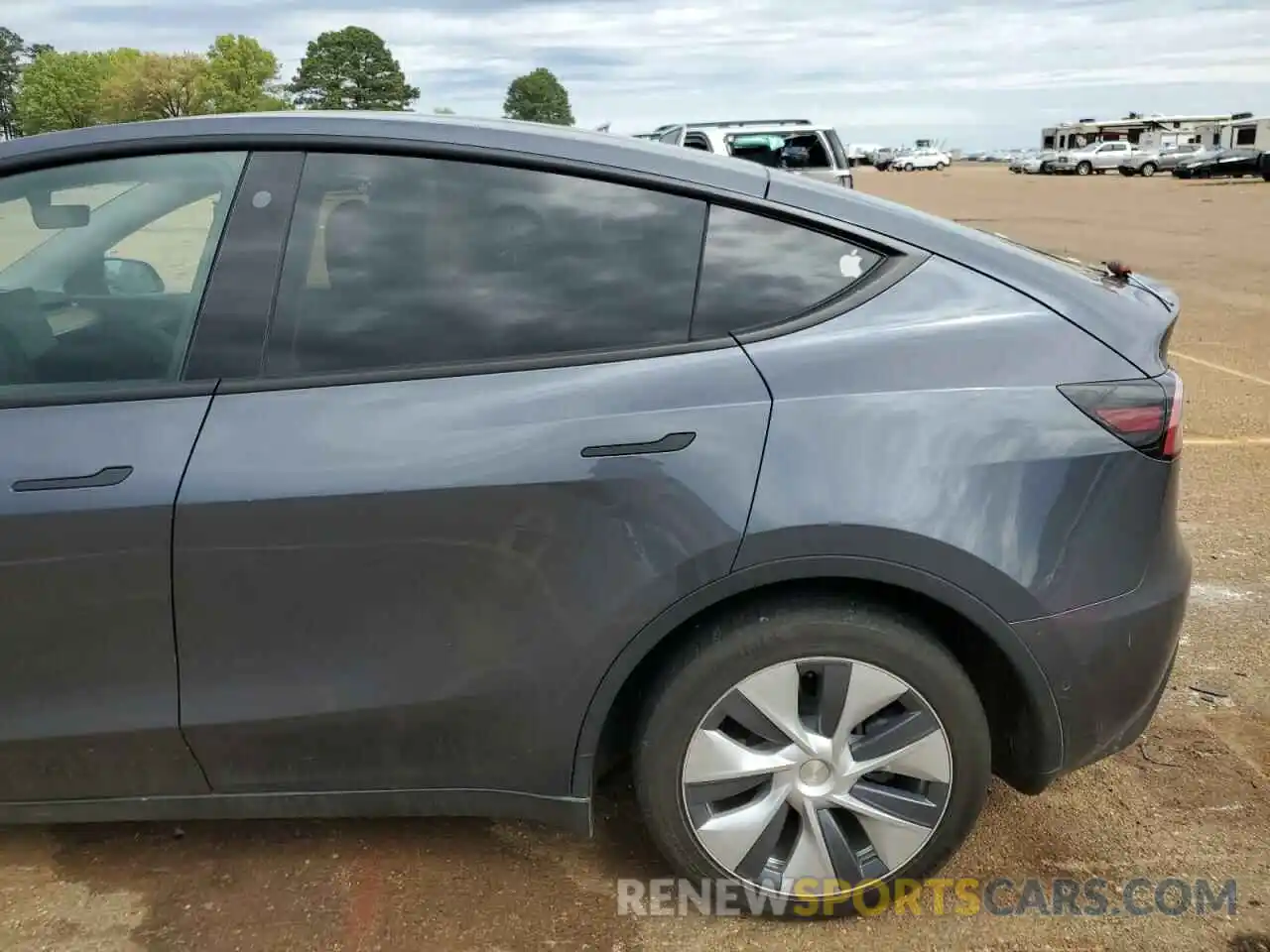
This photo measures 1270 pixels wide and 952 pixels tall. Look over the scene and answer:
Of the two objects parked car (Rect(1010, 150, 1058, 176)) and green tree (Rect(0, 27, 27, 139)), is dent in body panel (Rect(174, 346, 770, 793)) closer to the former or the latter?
parked car (Rect(1010, 150, 1058, 176))

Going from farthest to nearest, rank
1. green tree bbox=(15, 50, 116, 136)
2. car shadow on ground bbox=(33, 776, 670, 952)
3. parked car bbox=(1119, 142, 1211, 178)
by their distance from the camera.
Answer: green tree bbox=(15, 50, 116, 136) → parked car bbox=(1119, 142, 1211, 178) → car shadow on ground bbox=(33, 776, 670, 952)

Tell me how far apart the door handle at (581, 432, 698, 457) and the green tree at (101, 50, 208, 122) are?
94.7 meters

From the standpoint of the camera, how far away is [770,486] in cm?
206

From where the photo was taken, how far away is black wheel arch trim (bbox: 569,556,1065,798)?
2.08 m

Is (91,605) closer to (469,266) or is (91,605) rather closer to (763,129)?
(469,266)

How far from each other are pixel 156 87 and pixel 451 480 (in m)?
101

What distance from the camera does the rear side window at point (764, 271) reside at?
7.22 feet

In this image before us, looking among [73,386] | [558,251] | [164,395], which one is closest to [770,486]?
[558,251]

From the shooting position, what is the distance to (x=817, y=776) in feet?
7.33

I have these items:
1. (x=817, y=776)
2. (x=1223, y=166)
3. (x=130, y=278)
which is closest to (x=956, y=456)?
(x=817, y=776)

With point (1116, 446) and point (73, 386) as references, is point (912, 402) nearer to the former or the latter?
point (1116, 446)

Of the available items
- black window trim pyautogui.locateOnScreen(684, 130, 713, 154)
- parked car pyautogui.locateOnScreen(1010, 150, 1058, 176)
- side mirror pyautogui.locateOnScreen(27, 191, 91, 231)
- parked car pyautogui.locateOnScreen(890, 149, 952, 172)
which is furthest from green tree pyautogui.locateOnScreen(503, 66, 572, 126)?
side mirror pyautogui.locateOnScreen(27, 191, 91, 231)

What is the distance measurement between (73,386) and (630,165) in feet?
4.06

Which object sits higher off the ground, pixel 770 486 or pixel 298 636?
pixel 770 486
